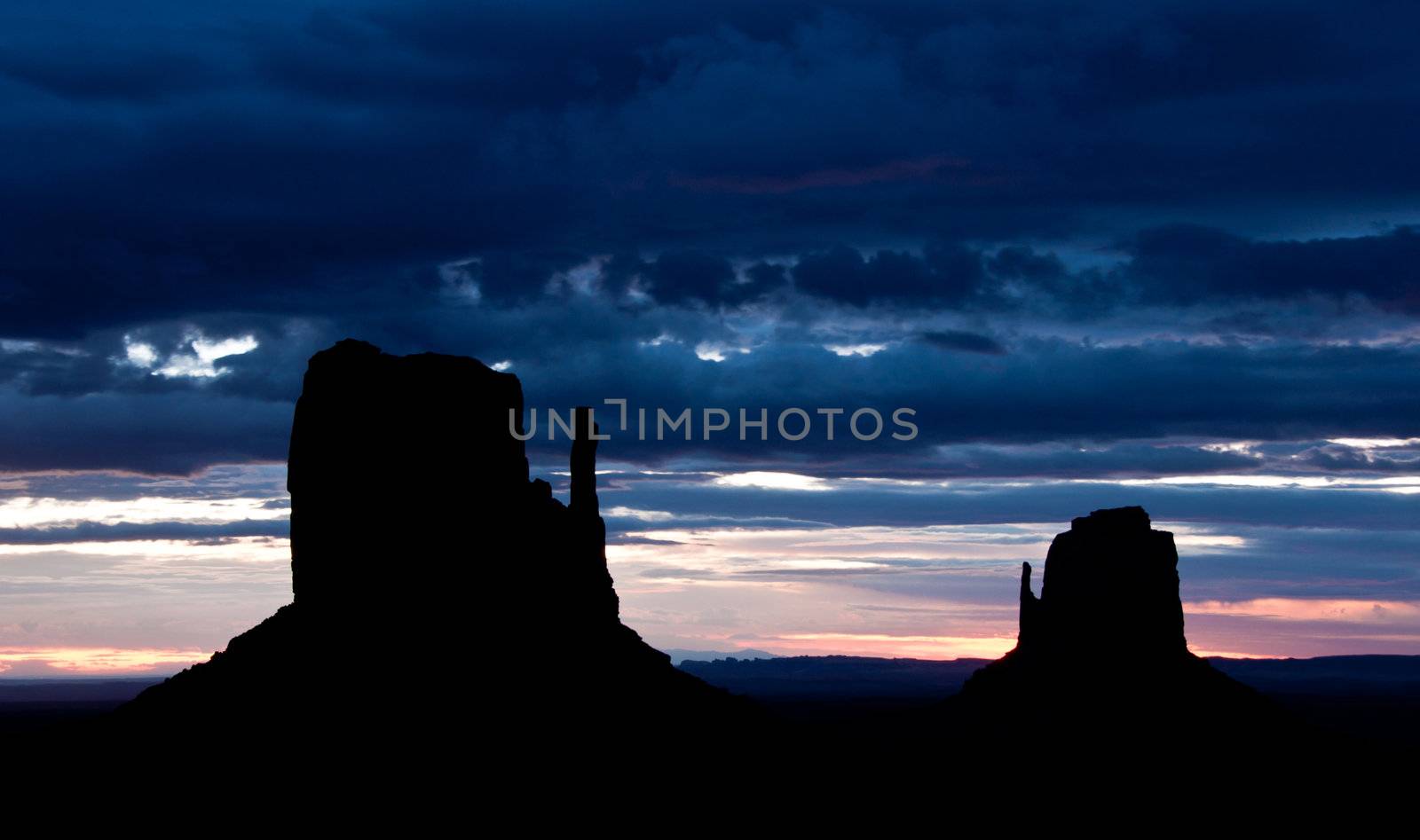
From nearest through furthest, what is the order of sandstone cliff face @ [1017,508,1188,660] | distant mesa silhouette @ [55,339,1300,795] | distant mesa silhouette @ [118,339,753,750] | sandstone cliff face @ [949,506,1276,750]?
distant mesa silhouette @ [55,339,1300,795] < distant mesa silhouette @ [118,339,753,750] < sandstone cliff face @ [949,506,1276,750] < sandstone cliff face @ [1017,508,1188,660]

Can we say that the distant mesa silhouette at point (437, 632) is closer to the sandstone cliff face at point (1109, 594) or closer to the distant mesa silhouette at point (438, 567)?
the distant mesa silhouette at point (438, 567)

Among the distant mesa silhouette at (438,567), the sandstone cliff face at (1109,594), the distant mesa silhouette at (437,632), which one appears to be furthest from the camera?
the sandstone cliff face at (1109,594)

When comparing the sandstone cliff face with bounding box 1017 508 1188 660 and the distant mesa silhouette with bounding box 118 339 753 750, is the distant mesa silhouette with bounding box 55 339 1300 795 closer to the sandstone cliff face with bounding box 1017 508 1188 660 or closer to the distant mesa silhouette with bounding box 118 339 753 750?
the distant mesa silhouette with bounding box 118 339 753 750

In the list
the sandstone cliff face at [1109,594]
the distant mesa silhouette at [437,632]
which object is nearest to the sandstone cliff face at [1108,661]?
the sandstone cliff face at [1109,594]

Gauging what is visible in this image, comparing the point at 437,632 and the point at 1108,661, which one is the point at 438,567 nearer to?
the point at 437,632

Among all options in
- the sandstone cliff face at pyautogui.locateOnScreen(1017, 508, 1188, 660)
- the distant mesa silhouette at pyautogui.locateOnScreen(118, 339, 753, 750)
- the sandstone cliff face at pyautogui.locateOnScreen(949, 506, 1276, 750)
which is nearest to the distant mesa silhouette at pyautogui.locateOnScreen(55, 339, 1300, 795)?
the distant mesa silhouette at pyautogui.locateOnScreen(118, 339, 753, 750)

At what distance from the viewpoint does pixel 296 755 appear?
90812mm

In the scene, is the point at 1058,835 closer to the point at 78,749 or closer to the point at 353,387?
the point at 353,387

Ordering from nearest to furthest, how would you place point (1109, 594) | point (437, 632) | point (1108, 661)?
point (437, 632)
point (1108, 661)
point (1109, 594)

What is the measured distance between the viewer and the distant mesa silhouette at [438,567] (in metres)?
98.4

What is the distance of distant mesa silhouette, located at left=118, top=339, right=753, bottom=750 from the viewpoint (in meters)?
98.4

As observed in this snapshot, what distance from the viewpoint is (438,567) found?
335 ft

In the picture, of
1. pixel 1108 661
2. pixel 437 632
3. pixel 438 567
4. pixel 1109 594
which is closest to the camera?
pixel 437 632

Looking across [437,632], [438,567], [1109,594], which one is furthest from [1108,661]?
[437,632]
